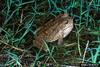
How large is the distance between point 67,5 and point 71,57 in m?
0.62

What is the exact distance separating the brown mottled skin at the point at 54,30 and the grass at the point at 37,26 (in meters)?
0.05

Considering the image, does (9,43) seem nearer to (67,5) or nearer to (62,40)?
(62,40)

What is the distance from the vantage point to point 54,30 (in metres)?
2.40

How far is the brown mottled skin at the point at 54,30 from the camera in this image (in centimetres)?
238

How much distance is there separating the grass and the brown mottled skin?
5 centimetres

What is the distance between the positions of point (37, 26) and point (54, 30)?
25 centimetres

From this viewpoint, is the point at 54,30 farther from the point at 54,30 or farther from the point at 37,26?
the point at 37,26

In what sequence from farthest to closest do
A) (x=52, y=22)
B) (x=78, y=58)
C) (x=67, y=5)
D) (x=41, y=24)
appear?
(x=67, y=5), (x=41, y=24), (x=52, y=22), (x=78, y=58)

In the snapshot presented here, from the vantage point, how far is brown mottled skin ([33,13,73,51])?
238 centimetres

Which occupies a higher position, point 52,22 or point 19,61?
point 52,22

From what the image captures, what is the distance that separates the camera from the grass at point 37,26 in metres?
2.30

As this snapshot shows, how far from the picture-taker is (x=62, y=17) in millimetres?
2461

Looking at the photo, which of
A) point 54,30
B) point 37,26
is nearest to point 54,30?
point 54,30

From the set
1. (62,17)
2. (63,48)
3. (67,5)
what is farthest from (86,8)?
(63,48)
